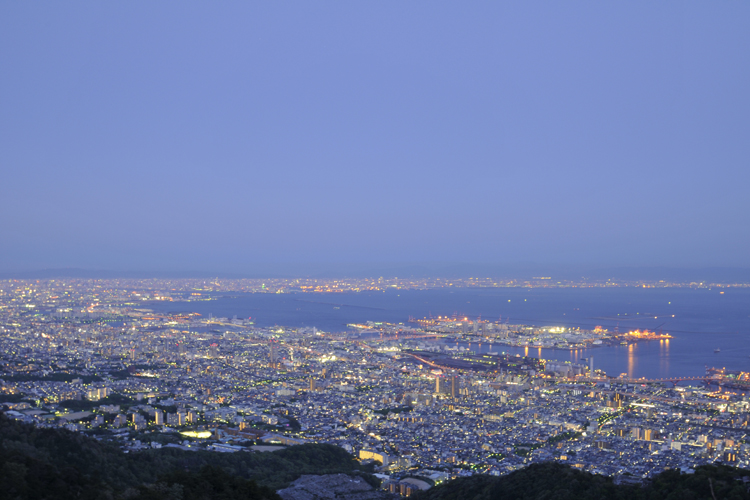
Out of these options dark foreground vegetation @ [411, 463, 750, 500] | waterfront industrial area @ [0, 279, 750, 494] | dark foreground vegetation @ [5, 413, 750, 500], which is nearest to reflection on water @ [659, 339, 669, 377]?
waterfront industrial area @ [0, 279, 750, 494]

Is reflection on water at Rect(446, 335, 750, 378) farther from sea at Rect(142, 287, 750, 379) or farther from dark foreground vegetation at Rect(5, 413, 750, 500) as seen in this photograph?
dark foreground vegetation at Rect(5, 413, 750, 500)

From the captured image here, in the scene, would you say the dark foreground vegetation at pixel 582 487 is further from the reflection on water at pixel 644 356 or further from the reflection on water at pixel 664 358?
the reflection on water at pixel 664 358

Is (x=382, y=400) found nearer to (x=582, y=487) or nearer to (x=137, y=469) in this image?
(x=137, y=469)

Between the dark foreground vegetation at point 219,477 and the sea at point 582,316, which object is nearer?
the dark foreground vegetation at point 219,477

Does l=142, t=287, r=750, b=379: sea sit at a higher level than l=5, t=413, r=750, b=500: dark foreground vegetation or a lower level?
lower

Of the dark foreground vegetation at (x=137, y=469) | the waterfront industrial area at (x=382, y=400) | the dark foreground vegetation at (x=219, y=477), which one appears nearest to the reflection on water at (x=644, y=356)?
the waterfront industrial area at (x=382, y=400)

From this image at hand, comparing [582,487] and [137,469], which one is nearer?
[582,487]

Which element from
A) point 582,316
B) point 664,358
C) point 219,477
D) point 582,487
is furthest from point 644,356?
point 219,477
